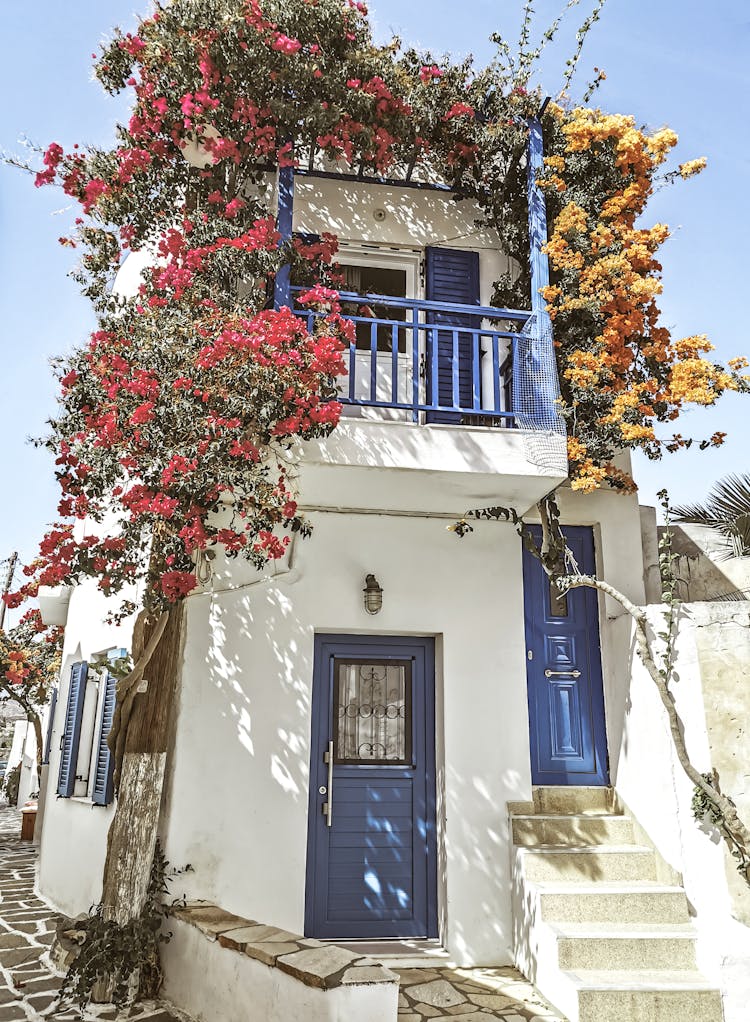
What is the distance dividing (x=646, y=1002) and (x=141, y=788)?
3.88 m

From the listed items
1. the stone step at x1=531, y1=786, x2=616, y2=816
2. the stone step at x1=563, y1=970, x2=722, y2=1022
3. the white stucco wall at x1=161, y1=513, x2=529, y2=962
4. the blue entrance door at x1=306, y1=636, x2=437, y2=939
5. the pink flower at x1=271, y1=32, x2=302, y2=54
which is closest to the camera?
the stone step at x1=563, y1=970, x2=722, y2=1022

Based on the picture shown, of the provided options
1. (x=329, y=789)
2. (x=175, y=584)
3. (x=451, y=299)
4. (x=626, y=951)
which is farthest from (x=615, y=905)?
(x=451, y=299)

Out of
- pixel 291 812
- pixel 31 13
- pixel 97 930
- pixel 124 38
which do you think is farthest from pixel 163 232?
pixel 97 930

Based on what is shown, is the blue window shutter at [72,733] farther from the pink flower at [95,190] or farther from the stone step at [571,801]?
the stone step at [571,801]

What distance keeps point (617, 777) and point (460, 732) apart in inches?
59.7

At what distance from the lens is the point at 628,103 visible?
6832 millimetres

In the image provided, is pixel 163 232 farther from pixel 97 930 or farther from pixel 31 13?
pixel 97 930

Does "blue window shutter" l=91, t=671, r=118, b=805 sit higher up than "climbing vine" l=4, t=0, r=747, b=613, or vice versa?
"climbing vine" l=4, t=0, r=747, b=613

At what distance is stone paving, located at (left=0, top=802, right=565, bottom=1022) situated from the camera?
16.1 feet

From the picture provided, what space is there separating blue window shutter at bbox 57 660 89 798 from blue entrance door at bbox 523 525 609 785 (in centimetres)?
506

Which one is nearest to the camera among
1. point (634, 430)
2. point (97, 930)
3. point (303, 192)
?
point (97, 930)

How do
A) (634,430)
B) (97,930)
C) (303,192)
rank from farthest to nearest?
(303,192) → (634,430) → (97,930)

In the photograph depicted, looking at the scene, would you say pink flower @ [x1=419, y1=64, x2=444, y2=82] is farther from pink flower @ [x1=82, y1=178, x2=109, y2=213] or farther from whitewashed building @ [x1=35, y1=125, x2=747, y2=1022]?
pink flower @ [x1=82, y1=178, x2=109, y2=213]

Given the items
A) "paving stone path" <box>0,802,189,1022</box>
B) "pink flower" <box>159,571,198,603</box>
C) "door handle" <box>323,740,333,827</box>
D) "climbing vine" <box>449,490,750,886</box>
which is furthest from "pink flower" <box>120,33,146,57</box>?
"paving stone path" <box>0,802,189,1022</box>
